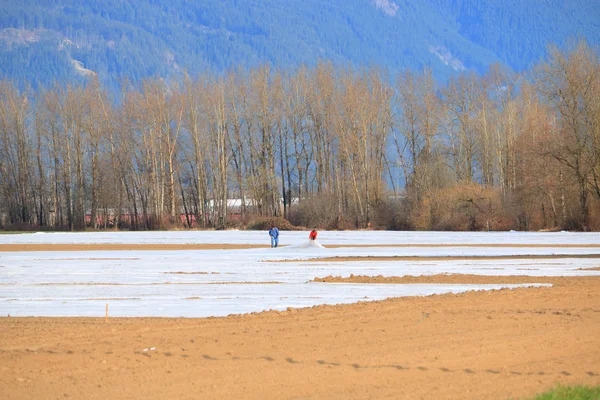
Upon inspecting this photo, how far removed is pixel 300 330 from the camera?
12734 millimetres

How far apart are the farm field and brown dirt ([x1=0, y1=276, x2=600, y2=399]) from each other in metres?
0.03

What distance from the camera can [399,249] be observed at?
34.9m

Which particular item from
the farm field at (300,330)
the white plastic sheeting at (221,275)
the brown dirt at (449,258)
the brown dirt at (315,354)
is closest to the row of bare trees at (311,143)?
the white plastic sheeting at (221,275)

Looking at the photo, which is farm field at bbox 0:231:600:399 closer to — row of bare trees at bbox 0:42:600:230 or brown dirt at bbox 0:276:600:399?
brown dirt at bbox 0:276:600:399

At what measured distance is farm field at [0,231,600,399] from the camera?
935 centimetres

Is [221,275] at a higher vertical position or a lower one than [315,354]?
higher

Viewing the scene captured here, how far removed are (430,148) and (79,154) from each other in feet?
102

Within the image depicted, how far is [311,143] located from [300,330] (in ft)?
183

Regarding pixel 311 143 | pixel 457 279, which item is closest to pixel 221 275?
pixel 457 279

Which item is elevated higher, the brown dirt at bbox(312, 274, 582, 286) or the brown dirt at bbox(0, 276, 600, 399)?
the brown dirt at bbox(312, 274, 582, 286)

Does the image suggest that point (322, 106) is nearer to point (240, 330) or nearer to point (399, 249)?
point (399, 249)

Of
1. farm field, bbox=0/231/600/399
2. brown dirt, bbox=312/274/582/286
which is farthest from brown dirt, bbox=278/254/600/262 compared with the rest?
brown dirt, bbox=312/274/582/286

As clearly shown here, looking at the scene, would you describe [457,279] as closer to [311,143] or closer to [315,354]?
[315,354]

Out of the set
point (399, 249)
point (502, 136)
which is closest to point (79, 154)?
point (502, 136)
